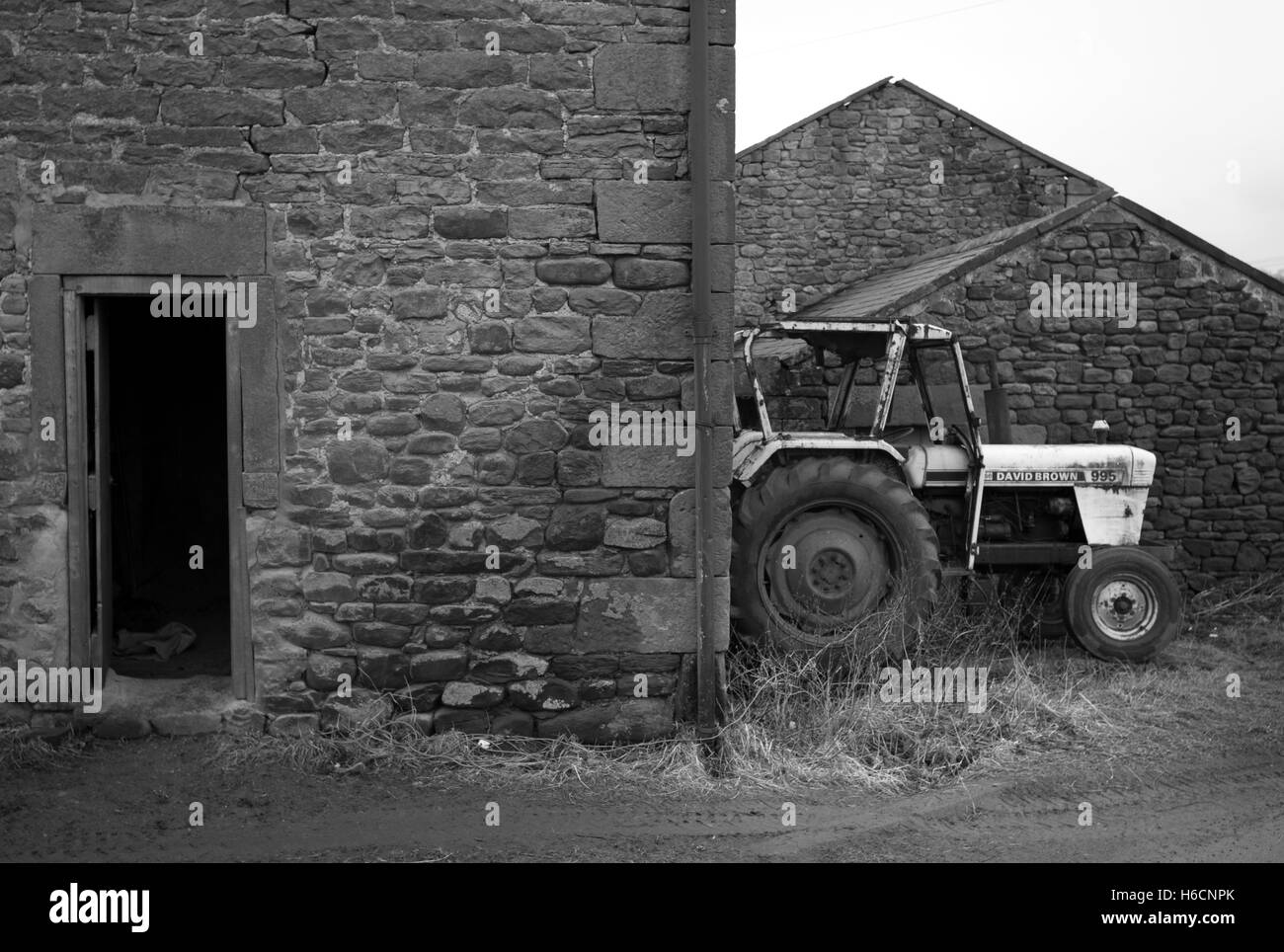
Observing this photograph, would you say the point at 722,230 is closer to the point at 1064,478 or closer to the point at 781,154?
the point at 1064,478

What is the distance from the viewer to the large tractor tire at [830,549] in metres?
6.58

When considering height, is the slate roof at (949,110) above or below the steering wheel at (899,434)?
above

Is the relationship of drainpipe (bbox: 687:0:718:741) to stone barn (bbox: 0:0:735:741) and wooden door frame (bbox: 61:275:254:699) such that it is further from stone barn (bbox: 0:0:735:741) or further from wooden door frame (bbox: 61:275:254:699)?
wooden door frame (bbox: 61:275:254:699)

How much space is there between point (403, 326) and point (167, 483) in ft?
15.9

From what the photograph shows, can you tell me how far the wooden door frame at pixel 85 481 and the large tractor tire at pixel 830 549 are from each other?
9.01 ft

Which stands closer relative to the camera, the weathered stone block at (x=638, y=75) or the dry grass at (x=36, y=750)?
the dry grass at (x=36, y=750)

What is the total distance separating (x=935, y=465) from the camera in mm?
7461

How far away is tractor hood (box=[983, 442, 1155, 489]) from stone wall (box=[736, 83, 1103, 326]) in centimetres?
683

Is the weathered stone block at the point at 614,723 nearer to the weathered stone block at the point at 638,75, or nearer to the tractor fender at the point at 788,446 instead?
the tractor fender at the point at 788,446

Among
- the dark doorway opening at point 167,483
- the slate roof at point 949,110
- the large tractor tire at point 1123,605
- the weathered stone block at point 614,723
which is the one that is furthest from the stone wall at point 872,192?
the weathered stone block at point 614,723

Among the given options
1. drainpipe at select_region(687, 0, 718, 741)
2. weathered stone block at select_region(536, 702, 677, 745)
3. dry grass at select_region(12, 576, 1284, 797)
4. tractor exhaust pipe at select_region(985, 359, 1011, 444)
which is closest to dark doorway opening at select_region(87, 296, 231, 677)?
dry grass at select_region(12, 576, 1284, 797)

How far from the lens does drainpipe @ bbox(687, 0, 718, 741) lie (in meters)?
5.18

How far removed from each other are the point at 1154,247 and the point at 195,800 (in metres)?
8.33

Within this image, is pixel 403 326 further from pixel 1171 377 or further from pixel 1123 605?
pixel 1171 377
